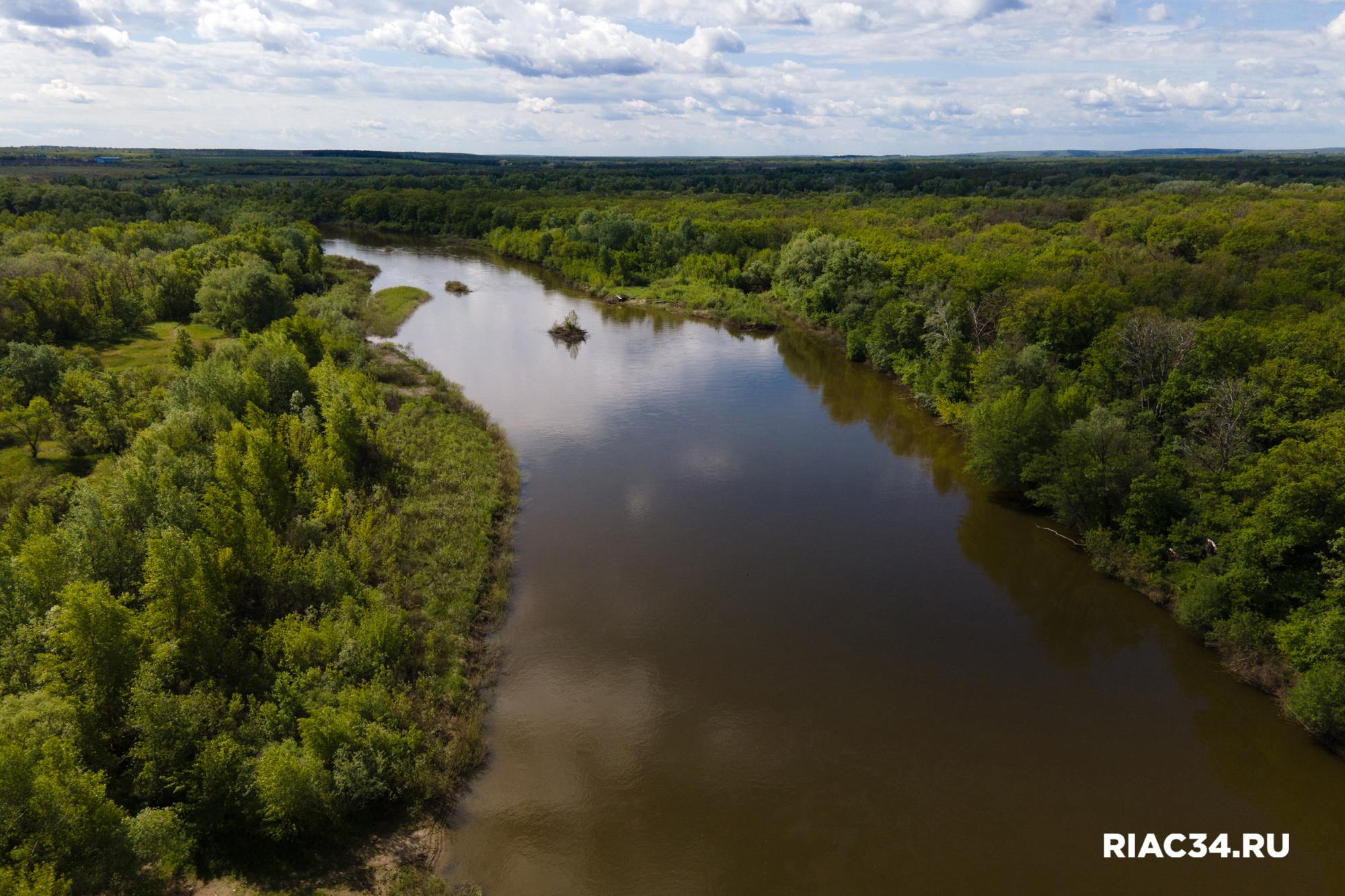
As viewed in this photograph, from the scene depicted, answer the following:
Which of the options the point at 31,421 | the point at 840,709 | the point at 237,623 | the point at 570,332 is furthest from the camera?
the point at 570,332

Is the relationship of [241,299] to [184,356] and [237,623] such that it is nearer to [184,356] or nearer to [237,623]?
[184,356]

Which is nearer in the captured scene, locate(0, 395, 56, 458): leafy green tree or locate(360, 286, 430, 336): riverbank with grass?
locate(0, 395, 56, 458): leafy green tree

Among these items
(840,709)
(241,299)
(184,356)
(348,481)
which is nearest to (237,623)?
(348,481)

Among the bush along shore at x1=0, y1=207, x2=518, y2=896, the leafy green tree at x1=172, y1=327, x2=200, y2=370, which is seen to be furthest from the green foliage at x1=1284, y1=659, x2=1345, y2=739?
the leafy green tree at x1=172, y1=327, x2=200, y2=370

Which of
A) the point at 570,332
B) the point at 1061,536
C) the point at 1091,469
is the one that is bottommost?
the point at 1061,536

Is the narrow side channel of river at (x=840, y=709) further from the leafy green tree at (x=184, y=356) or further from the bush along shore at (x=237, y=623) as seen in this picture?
the leafy green tree at (x=184, y=356)

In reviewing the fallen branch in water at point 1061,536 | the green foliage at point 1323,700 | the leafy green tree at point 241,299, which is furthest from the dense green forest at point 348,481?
the fallen branch in water at point 1061,536

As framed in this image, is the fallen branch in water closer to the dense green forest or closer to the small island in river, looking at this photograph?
the dense green forest

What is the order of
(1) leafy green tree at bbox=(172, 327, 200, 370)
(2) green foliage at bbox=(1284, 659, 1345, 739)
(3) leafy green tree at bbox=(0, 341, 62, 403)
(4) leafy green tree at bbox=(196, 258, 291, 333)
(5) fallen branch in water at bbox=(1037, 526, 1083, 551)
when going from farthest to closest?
(4) leafy green tree at bbox=(196, 258, 291, 333)
(1) leafy green tree at bbox=(172, 327, 200, 370)
(3) leafy green tree at bbox=(0, 341, 62, 403)
(5) fallen branch in water at bbox=(1037, 526, 1083, 551)
(2) green foliage at bbox=(1284, 659, 1345, 739)
